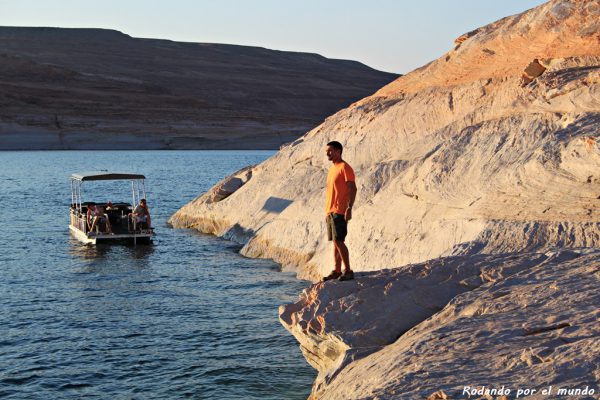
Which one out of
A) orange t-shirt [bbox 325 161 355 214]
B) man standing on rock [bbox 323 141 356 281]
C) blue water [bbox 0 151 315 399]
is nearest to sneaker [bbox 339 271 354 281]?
man standing on rock [bbox 323 141 356 281]

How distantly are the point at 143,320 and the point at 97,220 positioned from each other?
11188mm

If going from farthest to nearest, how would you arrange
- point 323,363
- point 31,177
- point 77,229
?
point 31,177 → point 77,229 → point 323,363

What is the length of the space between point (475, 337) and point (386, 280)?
2367 millimetres

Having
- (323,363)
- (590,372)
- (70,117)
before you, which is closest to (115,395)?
(323,363)

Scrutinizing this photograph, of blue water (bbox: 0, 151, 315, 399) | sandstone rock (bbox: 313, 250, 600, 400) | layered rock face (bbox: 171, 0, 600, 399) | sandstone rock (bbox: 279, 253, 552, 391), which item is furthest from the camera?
blue water (bbox: 0, 151, 315, 399)

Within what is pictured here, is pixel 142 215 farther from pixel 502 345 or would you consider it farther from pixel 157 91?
pixel 157 91

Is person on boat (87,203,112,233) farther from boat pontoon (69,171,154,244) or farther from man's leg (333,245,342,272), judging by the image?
man's leg (333,245,342,272)

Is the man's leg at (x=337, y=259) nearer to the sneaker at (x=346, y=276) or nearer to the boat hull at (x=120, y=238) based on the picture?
the sneaker at (x=346, y=276)

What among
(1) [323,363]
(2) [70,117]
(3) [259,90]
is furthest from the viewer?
(3) [259,90]

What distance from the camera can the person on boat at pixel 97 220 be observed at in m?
27.3

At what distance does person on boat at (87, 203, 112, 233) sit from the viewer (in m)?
27.3

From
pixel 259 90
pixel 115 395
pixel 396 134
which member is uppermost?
pixel 259 90

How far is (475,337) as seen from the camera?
9.05 meters

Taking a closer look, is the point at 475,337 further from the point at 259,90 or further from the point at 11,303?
the point at 259,90
